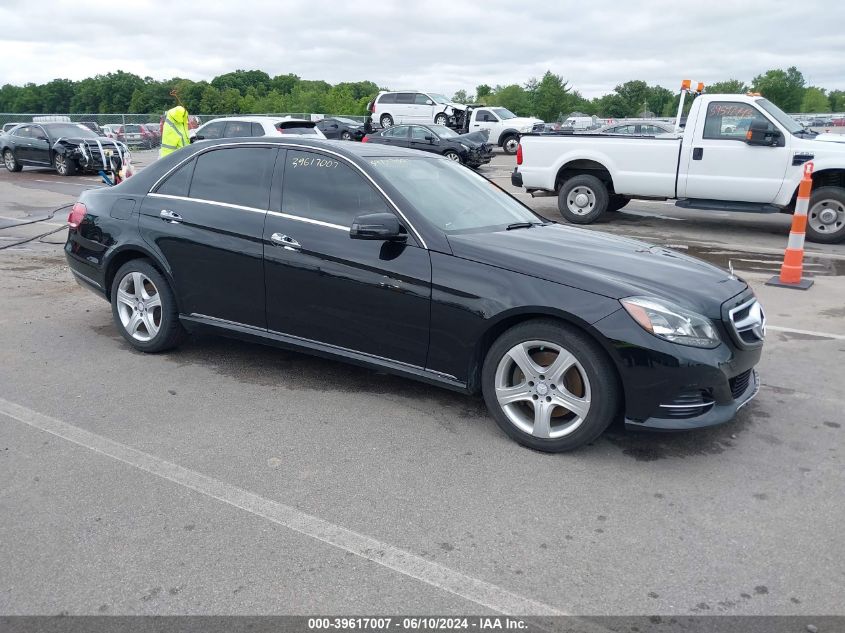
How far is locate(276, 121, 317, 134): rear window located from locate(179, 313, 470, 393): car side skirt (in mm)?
12594

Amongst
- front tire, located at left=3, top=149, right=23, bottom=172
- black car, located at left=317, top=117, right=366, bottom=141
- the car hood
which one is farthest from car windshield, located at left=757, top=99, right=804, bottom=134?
black car, located at left=317, top=117, right=366, bottom=141

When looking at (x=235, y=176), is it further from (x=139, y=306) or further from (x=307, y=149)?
(x=139, y=306)

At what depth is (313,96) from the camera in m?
90.7

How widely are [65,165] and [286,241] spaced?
60.5 feet

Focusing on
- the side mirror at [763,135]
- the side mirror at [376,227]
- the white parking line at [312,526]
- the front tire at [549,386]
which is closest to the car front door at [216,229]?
the side mirror at [376,227]

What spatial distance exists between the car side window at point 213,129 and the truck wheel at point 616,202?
979 cm

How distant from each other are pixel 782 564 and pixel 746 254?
783 centimetres

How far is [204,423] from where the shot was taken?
4.35 m

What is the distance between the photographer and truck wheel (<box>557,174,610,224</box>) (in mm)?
12148

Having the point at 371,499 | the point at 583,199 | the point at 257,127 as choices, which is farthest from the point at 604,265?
the point at 257,127

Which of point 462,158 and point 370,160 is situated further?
point 462,158

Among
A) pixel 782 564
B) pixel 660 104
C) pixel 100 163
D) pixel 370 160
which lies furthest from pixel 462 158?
pixel 660 104

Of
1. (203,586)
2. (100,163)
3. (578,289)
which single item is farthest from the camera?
(100,163)

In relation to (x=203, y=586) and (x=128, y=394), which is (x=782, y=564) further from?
(x=128, y=394)
